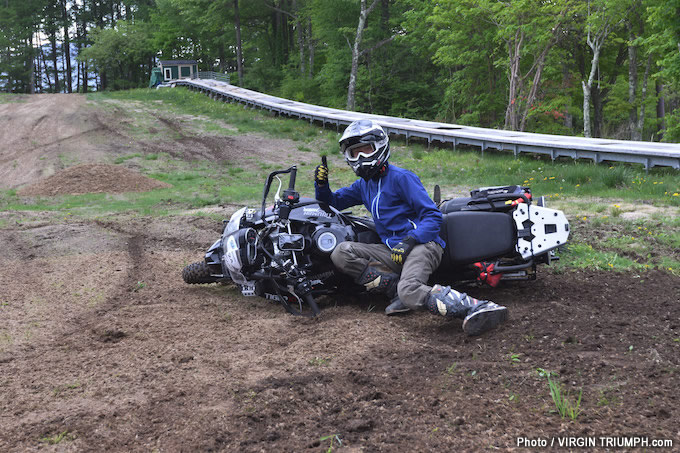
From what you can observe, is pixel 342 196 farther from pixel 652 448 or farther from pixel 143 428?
pixel 652 448

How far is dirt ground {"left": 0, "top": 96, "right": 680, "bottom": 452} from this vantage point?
3105 mm

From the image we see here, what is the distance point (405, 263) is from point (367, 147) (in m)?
1.15

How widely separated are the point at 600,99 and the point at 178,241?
2631 cm

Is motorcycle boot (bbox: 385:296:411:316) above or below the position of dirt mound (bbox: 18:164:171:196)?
below

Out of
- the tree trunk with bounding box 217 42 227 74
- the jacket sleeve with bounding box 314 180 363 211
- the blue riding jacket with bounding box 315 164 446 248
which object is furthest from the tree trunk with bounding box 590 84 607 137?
the tree trunk with bounding box 217 42 227 74

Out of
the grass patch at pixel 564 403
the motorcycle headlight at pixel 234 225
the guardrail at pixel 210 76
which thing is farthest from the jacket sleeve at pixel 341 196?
the guardrail at pixel 210 76

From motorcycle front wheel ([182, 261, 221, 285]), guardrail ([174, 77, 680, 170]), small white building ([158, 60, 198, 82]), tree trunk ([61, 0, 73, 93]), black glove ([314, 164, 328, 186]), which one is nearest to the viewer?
black glove ([314, 164, 328, 186])

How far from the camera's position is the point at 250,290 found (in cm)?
616

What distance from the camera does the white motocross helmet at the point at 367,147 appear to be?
5.53m

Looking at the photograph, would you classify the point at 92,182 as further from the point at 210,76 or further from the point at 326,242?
the point at 210,76

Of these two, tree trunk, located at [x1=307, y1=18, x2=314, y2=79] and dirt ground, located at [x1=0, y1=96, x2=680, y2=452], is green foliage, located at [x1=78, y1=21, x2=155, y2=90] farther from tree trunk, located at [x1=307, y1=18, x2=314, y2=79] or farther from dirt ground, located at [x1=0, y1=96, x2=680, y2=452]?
dirt ground, located at [x1=0, y1=96, x2=680, y2=452]

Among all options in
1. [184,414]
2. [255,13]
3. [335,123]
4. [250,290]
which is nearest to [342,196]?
[250,290]

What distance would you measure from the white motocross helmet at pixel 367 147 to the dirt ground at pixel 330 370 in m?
1.34

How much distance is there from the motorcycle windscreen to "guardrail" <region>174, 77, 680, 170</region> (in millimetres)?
9100
